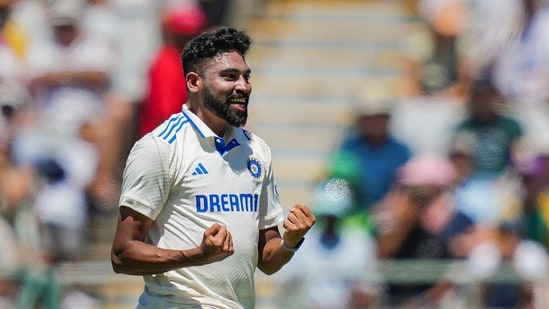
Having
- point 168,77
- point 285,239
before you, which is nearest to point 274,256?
point 285,239

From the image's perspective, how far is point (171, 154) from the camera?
661 centimetres

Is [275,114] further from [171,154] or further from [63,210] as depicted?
[171,154]

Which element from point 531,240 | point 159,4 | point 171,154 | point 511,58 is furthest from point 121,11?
point 171,154

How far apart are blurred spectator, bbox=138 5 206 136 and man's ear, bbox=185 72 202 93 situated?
15.6 ft

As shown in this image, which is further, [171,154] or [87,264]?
[87,264]

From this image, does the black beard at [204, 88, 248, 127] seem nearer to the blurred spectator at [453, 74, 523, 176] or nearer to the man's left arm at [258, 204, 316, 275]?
the man's left arm at [258, 204, 316, 275]

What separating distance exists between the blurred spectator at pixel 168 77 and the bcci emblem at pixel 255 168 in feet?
15.5

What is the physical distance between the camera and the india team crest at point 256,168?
6.84m

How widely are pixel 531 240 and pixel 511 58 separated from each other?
1870mm

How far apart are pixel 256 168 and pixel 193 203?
15.4 inches

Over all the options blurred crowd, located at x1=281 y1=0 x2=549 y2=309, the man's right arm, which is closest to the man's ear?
the man's right arm

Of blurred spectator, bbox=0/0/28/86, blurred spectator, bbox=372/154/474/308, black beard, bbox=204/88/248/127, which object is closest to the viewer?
black beard, bbox=204/88/248/127

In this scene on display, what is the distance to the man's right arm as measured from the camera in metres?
6.13

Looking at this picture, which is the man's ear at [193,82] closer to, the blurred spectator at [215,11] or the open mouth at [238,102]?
the open mouth at [238,102]
